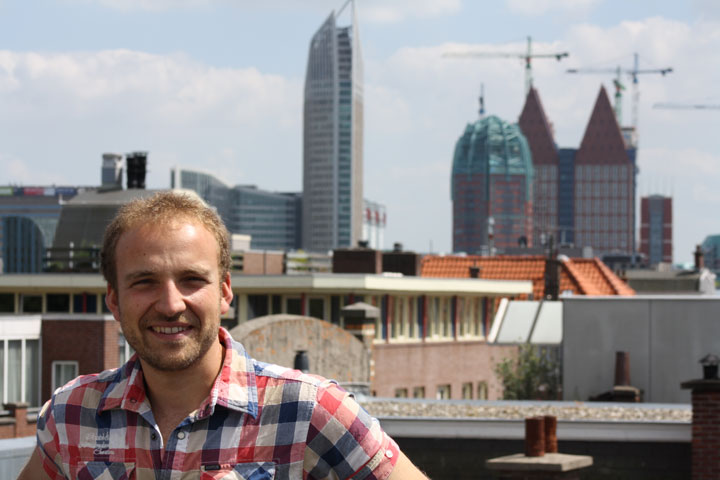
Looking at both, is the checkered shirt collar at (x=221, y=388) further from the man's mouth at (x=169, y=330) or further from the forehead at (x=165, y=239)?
the forehead at (x=165, y=239)

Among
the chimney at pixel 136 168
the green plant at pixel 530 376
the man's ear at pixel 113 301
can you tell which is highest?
the chimney at pixel 136 168

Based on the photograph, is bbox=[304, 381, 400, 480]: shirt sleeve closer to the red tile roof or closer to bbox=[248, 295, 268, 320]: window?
bbox=[248, 295, 268, 320]: window

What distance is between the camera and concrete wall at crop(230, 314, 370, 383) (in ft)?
76.3

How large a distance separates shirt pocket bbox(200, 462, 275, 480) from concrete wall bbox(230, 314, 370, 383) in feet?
59.0

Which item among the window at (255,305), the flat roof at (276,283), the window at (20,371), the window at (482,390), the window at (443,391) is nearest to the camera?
the window at (20,371)

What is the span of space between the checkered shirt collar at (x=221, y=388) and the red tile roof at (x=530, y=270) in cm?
5653

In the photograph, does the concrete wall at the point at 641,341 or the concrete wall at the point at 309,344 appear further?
the concrete wall at the point at 641,341

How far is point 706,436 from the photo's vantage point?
17594mm

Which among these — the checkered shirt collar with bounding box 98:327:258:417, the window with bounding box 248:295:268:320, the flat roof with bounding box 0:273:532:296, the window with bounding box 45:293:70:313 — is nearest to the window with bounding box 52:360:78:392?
the flat roof with bounding box 0:273:532:296

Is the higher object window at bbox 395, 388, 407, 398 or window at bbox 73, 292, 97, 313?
window at bbox 73, 292, 97, 313

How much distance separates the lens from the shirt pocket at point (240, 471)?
3.63 meters

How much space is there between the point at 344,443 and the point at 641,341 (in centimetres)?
2472

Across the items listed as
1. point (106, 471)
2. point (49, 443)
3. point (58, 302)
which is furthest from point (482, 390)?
point (106, 471)

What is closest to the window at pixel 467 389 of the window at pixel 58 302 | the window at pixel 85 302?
the window at pixel 85 302
